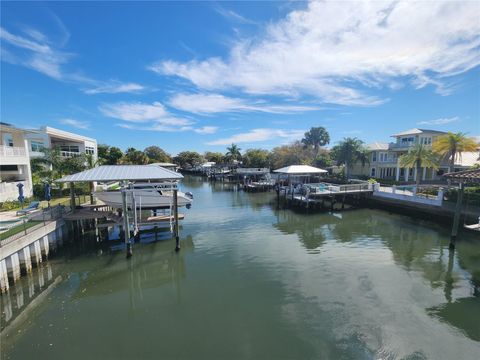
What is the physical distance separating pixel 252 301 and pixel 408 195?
20.9 m

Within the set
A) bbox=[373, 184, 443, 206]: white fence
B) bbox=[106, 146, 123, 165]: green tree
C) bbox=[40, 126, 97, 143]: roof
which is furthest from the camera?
bbox=[106, 146, 123, 165]: green tree

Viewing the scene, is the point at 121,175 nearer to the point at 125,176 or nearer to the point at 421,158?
the point at 125,176

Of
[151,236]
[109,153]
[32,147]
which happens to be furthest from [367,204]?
[109,153]

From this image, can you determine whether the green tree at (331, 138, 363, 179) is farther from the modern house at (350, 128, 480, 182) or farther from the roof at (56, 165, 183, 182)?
the roof at (56, 165, 183, 182)

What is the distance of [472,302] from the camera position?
9.24m

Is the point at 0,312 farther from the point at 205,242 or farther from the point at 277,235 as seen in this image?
the point at 277,235

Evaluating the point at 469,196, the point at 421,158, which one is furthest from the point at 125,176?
the point at 421,158

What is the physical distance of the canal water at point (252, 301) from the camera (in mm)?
7090

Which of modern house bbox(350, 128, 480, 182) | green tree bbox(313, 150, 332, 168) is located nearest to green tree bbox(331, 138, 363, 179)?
modern house bbox(350, 128, 480, 182)

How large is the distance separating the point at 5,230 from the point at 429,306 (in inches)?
716

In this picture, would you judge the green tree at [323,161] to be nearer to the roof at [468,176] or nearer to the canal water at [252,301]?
the canal water at [252,301]

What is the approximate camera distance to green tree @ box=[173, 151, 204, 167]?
10931cm

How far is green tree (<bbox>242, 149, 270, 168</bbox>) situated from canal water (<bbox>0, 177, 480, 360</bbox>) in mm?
48169

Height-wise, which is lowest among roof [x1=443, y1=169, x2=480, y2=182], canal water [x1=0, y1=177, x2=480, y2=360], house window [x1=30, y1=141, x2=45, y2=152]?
canal water [x1=0, y1=177, x2=480, y2=360]
